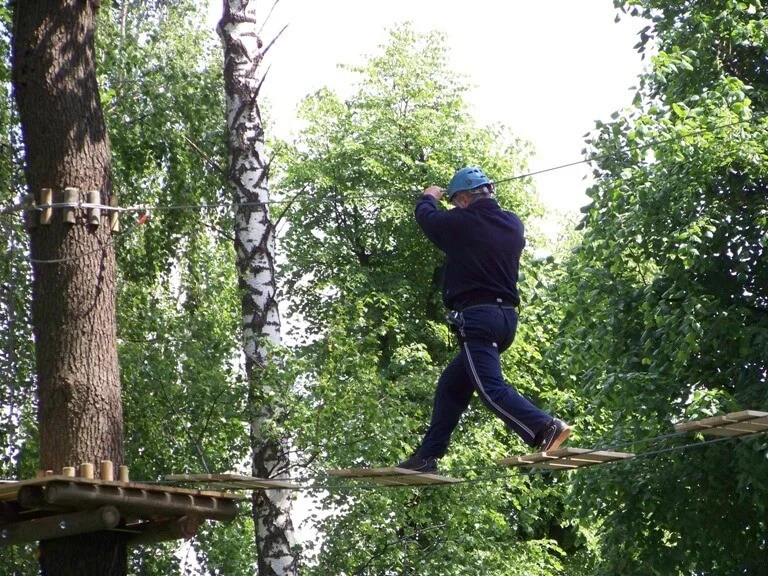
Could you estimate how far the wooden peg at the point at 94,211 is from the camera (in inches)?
296

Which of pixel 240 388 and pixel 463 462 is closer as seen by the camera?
pixel 240 388

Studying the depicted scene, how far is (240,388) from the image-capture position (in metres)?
11.0

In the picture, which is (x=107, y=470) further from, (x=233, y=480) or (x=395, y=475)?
(x=395, y=475)

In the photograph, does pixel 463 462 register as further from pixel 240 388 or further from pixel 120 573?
pixel 120 573

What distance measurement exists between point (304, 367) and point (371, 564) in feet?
15.6

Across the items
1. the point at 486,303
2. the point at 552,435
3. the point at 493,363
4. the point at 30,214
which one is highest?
the point at 30,214

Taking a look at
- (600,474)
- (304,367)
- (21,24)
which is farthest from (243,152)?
(600,474)

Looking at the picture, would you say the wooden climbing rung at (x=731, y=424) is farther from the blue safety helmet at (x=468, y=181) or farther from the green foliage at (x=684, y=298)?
the green foliage at (x=684, y=298)

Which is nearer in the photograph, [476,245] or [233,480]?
[476,245]

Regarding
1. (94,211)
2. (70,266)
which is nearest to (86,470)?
(70,266)

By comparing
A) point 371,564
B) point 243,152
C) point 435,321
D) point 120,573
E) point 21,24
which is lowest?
point 120,573

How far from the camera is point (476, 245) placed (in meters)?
6.50

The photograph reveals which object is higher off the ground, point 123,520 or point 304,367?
point 304,367

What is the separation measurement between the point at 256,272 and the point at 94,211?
127 inches
